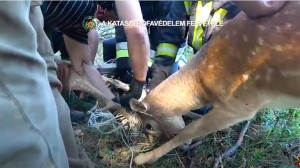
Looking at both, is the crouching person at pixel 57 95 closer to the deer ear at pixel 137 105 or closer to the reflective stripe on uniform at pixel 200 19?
the deer ear at pixel 137 105

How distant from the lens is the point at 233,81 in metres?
1.81

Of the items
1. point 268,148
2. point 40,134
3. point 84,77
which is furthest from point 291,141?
point 40,134

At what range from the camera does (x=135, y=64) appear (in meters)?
1.94

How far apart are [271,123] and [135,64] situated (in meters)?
0.94

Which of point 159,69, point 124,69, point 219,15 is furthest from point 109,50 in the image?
point 219,15

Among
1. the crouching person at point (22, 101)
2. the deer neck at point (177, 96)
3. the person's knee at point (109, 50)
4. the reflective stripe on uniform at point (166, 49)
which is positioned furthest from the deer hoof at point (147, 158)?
the crouching person at point (22, 101)

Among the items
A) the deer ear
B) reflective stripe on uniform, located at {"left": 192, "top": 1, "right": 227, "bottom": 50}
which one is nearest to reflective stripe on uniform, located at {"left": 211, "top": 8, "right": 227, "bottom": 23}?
reflective stripe on uniform, located at {"left": 192, "top": 1, "right": 227, "bottom": 50}

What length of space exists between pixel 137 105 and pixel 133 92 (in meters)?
0.13

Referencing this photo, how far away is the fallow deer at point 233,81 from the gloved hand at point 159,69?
0.73 ft

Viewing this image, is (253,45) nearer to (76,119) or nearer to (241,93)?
(241,93)

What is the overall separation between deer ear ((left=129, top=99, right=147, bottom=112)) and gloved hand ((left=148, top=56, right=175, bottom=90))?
1.04 feet

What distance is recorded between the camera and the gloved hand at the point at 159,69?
2.31 meters

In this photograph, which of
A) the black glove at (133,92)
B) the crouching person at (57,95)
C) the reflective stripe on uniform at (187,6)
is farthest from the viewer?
the reflective stripe on uniform at (187,6)

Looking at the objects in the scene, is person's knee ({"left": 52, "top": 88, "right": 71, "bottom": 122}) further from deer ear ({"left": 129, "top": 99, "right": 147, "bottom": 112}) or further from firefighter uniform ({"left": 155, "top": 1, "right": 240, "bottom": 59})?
firefighter uniform ({"left": 155, "top": 1, "right": 240, "bottom": 59})
